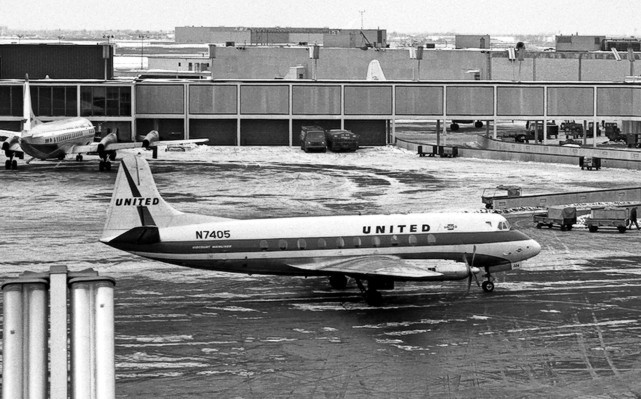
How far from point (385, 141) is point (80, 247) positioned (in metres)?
65.9

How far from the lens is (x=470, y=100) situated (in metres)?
120

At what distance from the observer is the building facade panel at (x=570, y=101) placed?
119m

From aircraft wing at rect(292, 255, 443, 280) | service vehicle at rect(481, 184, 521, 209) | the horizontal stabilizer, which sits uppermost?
service vehicle at rect(481, 184, 521, 209)

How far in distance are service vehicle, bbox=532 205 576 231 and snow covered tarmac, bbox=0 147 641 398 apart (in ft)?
2.39

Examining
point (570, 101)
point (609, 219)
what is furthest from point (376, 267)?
point (570, 101)

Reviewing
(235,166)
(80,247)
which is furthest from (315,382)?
(235,166)

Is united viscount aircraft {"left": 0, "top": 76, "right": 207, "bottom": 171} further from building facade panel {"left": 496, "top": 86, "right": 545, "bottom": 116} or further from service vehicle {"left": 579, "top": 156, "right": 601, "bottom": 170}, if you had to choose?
building facade panel {"left": 496, "top": 86, "right": 545, "bottom": 116}

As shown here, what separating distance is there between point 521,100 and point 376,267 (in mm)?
79756

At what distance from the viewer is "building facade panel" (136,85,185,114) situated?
11581 centimetres

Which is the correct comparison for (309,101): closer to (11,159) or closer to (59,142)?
(59,142)

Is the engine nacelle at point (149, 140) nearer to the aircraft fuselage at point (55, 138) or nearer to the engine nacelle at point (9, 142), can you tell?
the aircraft fuselage at point (55, 138)

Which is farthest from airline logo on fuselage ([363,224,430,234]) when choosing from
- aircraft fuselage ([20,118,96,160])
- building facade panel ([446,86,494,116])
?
building facade panel ([446,86,494,116])

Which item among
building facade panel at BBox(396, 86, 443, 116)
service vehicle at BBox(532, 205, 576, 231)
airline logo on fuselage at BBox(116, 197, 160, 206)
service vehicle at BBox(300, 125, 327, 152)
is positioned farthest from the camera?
building facade panel at BBox(396, 86, 443, 116)

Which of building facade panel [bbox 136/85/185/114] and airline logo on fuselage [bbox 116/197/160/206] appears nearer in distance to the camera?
airline logo on fuselage [bbox 116/197/160/206]
